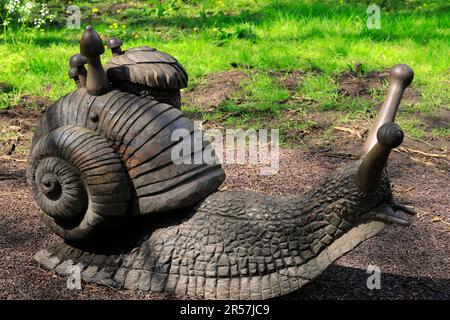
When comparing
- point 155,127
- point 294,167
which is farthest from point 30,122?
point 155,127

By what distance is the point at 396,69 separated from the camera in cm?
309

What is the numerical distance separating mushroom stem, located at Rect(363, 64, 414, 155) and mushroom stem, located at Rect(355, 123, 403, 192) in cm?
24

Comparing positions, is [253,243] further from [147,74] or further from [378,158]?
[147,74]

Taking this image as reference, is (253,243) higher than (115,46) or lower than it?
lower

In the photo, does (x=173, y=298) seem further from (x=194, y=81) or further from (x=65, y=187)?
(x=194, y=81)

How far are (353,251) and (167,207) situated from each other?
1207mm

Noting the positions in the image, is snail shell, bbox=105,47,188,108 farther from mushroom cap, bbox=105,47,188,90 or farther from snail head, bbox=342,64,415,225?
snail head, bbox=342,64,415,225

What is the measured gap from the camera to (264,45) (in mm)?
7145

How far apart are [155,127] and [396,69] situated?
1.19 metres

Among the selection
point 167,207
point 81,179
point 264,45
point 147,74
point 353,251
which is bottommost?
point 353,251

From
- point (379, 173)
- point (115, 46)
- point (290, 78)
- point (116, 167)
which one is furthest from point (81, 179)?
point (290, 78)

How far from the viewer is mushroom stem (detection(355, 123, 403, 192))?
2562 mm

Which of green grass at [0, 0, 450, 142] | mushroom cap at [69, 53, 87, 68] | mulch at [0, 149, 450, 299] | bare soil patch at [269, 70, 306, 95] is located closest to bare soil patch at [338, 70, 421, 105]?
green grass at [0, 0, 450, 142]
